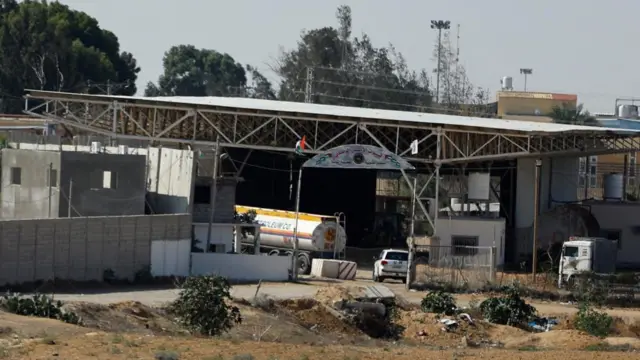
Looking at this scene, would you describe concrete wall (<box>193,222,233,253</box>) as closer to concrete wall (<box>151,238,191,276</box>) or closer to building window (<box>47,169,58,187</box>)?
concrete wall (<box>151,238,191,276</box>)

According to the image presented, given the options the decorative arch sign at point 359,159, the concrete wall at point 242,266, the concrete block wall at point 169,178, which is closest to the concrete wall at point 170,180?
the concrete block wall at point 169,178

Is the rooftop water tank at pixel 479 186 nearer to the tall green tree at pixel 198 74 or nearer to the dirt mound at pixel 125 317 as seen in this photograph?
the dirt mound at pixel 125 317

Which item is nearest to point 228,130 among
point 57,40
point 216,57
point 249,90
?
point 57,40

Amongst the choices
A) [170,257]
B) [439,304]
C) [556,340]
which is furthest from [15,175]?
[556,340]

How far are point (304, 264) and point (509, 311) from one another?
1462 centimetres

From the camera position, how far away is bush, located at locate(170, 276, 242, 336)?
27.5 meters

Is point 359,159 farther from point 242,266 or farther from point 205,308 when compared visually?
point 205,308

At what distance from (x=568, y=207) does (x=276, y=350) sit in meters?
32.8

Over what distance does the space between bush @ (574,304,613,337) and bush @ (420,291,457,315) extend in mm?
3722

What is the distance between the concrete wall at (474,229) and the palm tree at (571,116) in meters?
52.1

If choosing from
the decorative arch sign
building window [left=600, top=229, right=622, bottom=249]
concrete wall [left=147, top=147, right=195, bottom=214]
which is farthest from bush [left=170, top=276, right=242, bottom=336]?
building window [left=600, top=229, right=622, bottom=249]

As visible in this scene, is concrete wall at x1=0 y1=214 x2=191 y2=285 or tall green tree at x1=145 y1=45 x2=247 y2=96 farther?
tall green tree at x1=145 y1=45 x2=247 y2=96

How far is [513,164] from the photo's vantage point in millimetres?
55281

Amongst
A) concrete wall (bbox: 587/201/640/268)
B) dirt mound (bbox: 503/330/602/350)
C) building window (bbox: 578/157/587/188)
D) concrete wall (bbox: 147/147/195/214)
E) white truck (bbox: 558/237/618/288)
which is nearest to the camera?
dirt mound (bbox: 503/330/602/350)
